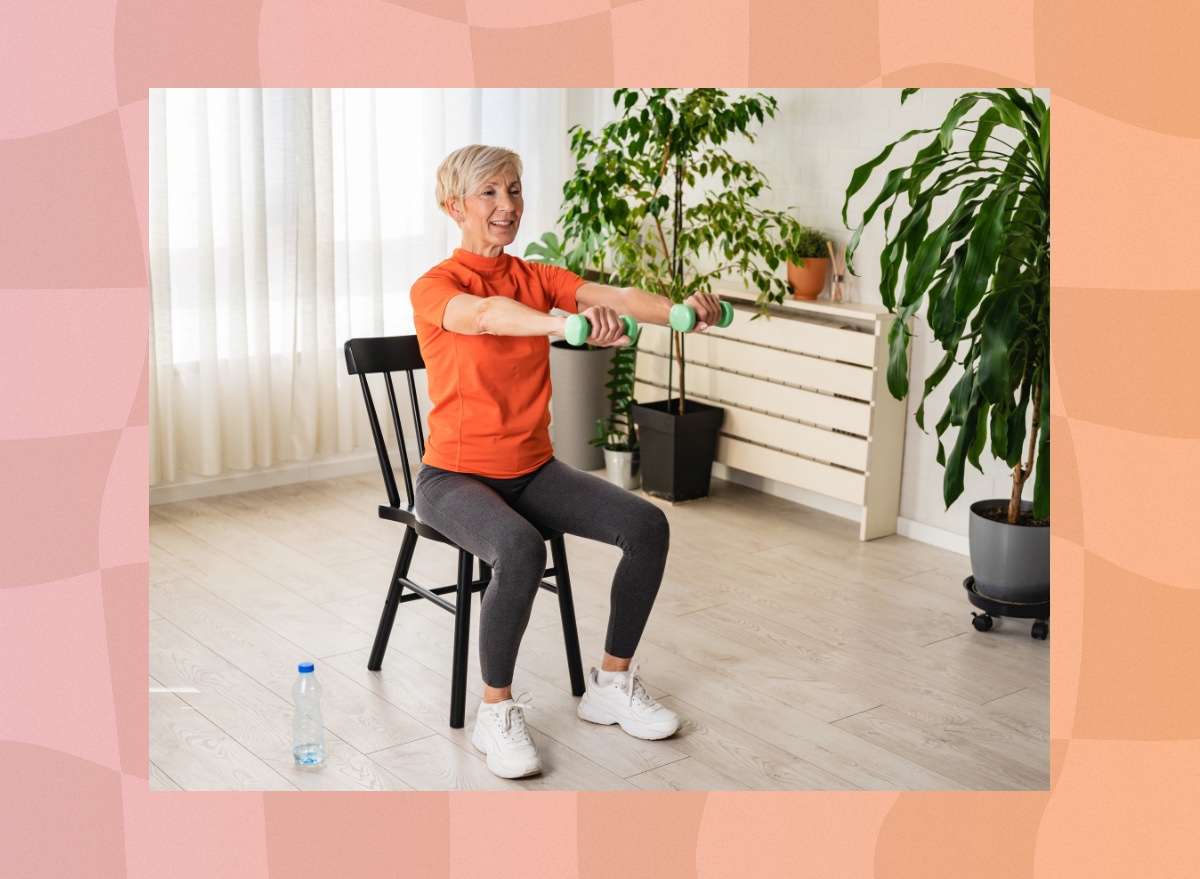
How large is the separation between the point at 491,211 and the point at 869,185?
6.31 ft

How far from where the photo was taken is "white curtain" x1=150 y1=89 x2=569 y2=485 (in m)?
4.36

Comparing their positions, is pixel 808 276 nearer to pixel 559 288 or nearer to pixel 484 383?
pixel 559 288

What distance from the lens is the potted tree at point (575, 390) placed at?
4.93 m

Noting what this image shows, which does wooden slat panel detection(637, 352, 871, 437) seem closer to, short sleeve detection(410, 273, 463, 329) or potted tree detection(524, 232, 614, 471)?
potted tree detection(524, 232, 614, 471)

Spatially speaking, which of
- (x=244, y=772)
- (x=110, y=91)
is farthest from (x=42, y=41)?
(x=244, y=772)

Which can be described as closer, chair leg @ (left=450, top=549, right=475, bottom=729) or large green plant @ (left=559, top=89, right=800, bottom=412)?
chair leg @ (left=450, top=549, right=475, bottom=729)

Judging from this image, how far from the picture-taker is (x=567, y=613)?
2.90m

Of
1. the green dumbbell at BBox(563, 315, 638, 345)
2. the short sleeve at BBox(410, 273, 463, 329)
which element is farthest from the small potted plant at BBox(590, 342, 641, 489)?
the green dumbbell at BBox(563, 315, 638, 345)

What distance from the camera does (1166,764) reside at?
5.41 feet

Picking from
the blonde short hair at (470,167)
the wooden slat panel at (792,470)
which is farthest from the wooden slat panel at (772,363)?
the blonde short hair at (470,167)

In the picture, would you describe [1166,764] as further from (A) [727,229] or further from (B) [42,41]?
(A) [727,229]

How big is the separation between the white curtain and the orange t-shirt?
1.96m

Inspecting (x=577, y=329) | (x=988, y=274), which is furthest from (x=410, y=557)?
(x=988, y=274)

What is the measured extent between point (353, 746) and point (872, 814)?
1378mm
